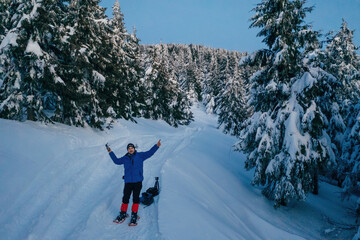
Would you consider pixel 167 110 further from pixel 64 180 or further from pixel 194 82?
pixel 194 82

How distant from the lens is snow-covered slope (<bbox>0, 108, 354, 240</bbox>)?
5.75 metres

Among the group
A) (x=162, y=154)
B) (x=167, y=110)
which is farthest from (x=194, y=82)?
(x=162, y=154)

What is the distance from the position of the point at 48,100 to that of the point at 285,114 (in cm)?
1483

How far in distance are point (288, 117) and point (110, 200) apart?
8.99m

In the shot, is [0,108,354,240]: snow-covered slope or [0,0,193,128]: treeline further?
[0,0,193,128]: treeline

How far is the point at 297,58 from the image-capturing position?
36.9 ft

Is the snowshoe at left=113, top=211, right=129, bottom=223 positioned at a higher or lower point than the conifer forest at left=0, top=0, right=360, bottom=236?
lower

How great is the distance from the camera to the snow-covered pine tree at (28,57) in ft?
36.3

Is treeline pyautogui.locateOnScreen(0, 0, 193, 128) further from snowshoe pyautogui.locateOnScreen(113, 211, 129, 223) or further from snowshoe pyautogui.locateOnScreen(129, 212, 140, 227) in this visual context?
snowshoe pyautogui.locateOnScreen(129, 212, 140, 227)

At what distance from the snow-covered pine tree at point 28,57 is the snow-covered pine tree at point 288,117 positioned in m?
11.5

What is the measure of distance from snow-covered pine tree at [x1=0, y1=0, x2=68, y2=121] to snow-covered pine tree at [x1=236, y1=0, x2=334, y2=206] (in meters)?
11.5

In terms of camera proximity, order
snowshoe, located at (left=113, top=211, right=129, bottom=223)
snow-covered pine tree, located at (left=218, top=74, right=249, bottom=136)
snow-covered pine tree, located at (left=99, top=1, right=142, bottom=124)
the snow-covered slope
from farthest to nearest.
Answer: snow-covered pine tree, located at (left=218, top=74, right=249, bottom=136) → snow-covered pine tree, located at (left=99, top=1, right=142, bottom=124) → snowshoe, located at (left=113, top=211, right=129, bottom=223) → the snow-covered slope

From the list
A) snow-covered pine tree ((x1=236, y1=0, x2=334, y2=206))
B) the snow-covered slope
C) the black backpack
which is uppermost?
snow-covered pine tree ((x1=236, y1=0, x2=334, y2=206))

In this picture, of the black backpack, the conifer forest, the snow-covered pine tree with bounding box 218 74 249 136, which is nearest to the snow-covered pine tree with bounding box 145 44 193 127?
the snow-covered pine tree with bounding box 218 74 249 136
